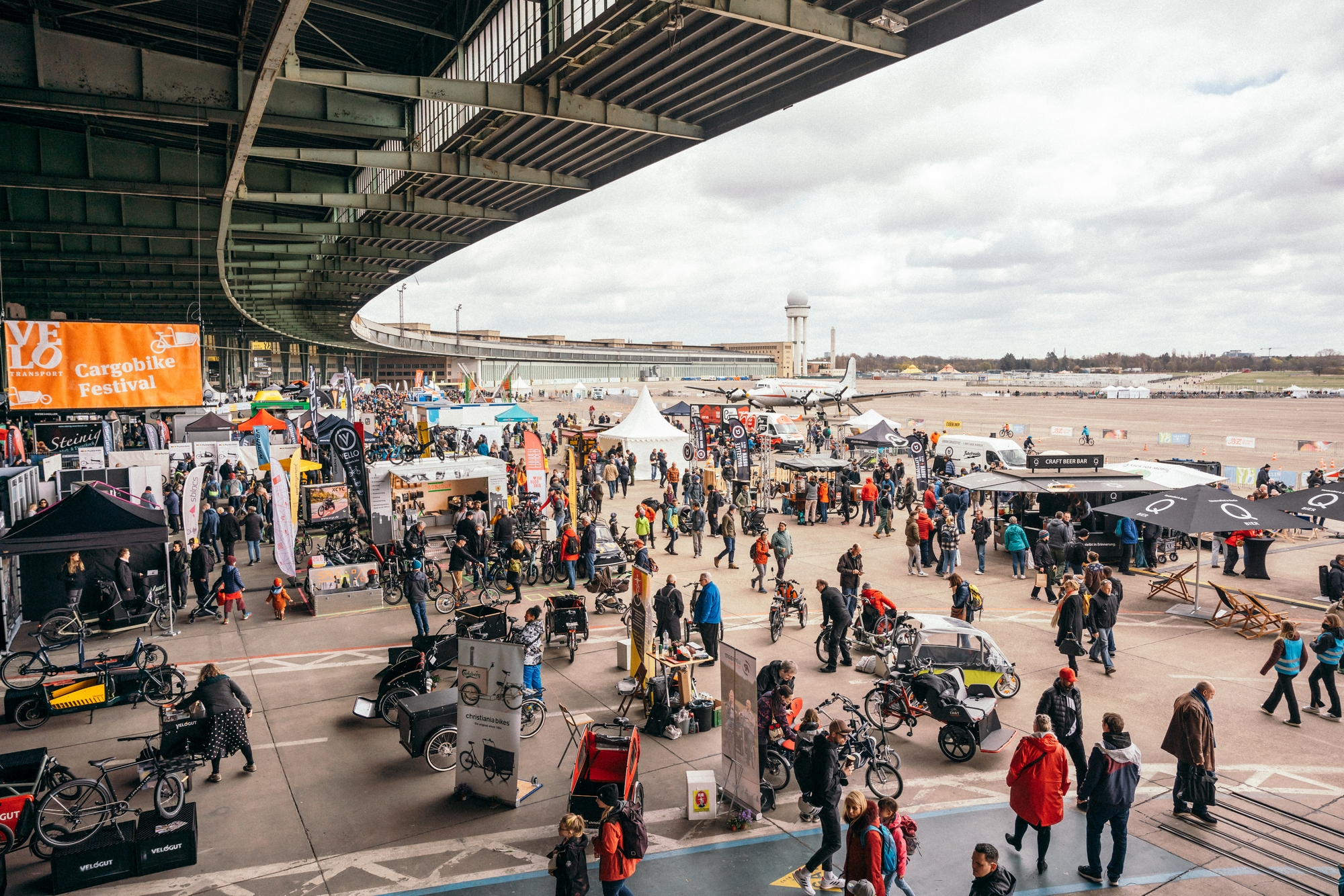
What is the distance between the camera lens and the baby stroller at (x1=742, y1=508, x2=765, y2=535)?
76.2 feet

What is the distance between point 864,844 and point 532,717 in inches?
214

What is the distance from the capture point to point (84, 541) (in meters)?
Answer: 13.9

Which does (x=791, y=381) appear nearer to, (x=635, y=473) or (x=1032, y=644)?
(x=635, y=473)

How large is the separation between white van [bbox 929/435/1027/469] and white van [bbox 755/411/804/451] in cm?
738

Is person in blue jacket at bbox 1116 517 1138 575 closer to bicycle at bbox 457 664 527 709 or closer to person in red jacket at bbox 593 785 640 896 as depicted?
bicycle at bbox 457 664 527 709

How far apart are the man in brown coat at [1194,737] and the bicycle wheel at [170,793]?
1027cm

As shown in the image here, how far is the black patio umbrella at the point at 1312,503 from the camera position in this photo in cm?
1548

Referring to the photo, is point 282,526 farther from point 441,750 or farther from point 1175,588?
point 1175,588

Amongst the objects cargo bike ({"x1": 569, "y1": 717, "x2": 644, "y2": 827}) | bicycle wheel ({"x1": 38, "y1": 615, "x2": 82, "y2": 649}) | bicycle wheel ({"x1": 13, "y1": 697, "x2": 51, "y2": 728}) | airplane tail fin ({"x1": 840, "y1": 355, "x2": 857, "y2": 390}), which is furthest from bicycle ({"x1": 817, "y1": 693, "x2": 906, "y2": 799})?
airplane tail fin ({"x1": 840, "y1": 355, "x2": 857, "y2": 390})

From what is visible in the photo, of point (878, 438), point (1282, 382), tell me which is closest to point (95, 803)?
point (878, 438)

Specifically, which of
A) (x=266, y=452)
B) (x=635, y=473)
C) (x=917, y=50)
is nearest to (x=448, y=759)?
(x=917, y=50)

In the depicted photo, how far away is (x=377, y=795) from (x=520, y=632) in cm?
297

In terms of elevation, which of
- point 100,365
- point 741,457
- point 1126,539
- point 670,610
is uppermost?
point 100,365

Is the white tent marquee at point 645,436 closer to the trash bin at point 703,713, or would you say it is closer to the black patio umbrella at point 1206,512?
the black patio umbrella at point 1206,512
